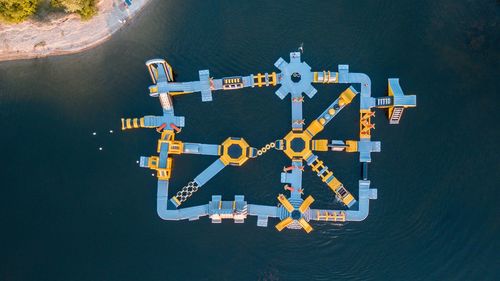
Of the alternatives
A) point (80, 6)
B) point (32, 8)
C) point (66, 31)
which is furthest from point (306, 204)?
point (32, 8)

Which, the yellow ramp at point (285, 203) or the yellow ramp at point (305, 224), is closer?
the yellow ramp at point (305, 224)

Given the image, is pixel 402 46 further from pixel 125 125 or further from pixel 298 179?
pixel 125 125

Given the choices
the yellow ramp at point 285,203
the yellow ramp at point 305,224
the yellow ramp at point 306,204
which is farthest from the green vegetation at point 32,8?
the yellow ramp at point 305,224

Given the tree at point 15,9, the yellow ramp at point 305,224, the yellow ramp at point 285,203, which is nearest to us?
the yellow ramp at point 305,224

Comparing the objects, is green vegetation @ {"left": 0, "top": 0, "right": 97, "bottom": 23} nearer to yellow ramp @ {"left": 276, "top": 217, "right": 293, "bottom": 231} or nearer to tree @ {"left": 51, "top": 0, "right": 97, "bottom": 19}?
tree @ {"left": 51, "top": 0, "right": 97, "bottom": 19}

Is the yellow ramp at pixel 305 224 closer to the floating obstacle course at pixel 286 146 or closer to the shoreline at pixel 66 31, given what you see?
the floating obstacle course at pixel 286 146

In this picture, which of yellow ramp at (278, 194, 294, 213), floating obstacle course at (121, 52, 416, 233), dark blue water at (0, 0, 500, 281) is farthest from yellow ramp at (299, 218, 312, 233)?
yellow ramp at (278, 194, 294, 213)

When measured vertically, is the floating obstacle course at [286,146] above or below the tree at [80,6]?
below

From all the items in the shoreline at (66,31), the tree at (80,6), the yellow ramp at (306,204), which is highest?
the tree at (80,6)
